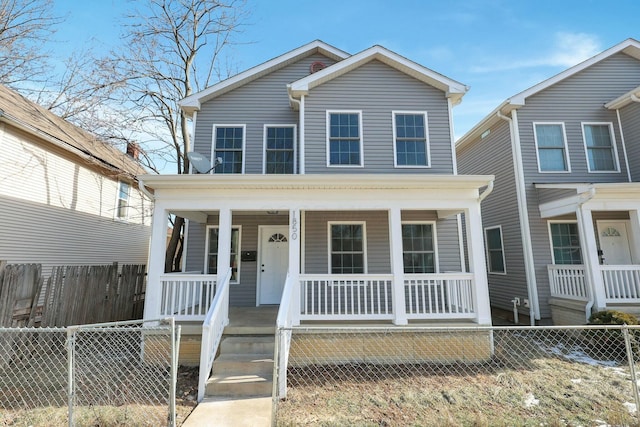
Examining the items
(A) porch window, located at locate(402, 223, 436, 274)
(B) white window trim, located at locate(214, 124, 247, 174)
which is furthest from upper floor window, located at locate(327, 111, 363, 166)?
(B) white window trim, located at locate(214, 124, 247, 174)

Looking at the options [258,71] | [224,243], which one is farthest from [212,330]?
[258,71]

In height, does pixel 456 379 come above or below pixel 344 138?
below

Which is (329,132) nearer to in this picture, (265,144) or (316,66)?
(265,144)

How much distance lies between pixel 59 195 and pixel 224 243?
24.4ft

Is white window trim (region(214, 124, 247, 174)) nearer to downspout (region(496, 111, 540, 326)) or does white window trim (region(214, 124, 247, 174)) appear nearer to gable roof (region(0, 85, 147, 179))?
gable roof (region(0, 85, 147, 179))

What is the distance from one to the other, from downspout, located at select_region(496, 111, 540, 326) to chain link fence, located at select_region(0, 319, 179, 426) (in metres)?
9.15

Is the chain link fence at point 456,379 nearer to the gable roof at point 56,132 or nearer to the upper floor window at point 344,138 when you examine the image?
the upper floor window at point 344,138

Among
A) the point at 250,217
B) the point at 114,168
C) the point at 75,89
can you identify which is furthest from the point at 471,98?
the point at 75,89

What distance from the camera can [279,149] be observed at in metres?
9.28

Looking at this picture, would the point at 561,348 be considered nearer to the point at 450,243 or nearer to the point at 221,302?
the point at 450,243

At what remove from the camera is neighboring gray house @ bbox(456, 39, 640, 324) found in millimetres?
8734

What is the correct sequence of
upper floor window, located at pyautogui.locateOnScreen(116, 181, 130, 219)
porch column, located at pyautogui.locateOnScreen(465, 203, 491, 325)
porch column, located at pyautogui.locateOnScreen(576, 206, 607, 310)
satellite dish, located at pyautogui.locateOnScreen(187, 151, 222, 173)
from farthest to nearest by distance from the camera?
1. upper floor window, located at pyautogui.locateOnScreen(116, 181, 130, 219)
2. satellite dish, located at pyautogui.locateOnScreen(187, 151, 222, 173)
3. porch column, located at pyautogui.locateOnScreen(576, 206, 607, 310)
4. porch column, located at pyautogui.locateOnScreen(465, 203, 491, 325)

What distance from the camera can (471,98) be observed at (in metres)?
9.00

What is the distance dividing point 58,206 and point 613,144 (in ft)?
57.8
